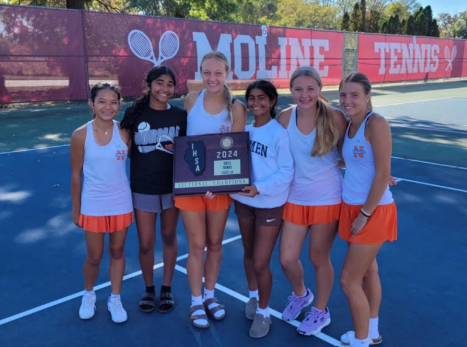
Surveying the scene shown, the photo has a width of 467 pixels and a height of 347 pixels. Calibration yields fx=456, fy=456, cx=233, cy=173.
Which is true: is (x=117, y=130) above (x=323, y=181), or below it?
above

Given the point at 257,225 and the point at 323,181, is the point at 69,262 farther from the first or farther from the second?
the point at 323,181

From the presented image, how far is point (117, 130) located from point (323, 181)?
4.94 feet

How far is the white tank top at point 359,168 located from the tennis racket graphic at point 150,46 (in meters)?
14.4

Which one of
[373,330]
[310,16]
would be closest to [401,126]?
[373,330]

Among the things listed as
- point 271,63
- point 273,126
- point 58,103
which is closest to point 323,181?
point 273,126

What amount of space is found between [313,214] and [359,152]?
553 mm

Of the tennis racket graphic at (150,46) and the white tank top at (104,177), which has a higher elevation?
the tennis racket graphic at (150,46)

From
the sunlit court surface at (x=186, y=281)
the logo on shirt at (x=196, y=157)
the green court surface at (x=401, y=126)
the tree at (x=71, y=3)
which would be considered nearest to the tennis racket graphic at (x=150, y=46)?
the green court surface at (x=401, y=126)

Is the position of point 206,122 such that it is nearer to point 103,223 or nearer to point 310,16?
point 103,223

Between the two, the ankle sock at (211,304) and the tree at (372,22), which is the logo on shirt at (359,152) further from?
the tree at (372,22)

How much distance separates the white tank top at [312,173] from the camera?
304 cm

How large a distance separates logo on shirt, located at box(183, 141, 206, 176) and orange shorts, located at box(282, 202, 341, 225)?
2.19ft

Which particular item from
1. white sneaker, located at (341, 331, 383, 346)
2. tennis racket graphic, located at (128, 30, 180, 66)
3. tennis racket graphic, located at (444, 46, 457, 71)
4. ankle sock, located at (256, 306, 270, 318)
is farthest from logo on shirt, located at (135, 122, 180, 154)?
tennis racket graphic, located at (444, 46, 457, 71)

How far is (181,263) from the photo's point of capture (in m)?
4.46
